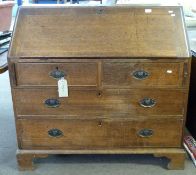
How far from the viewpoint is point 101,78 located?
69.2 inches

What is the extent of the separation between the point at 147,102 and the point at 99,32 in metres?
0.49

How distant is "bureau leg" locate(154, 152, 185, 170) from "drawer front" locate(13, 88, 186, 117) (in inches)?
10.5

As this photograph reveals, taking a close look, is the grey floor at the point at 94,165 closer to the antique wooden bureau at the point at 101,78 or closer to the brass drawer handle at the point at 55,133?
the antique wooden bureau at the point at 101,78

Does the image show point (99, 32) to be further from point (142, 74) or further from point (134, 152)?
point (134, 152)

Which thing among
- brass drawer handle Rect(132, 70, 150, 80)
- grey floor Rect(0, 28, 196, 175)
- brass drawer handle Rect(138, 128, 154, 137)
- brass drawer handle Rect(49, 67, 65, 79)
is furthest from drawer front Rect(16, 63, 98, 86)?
grey floor Rect(0, 28, 196, 175)

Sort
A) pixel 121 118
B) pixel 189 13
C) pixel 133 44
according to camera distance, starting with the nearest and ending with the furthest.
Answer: pixel 133 44 → pixel 121 118 → pixel 189 13

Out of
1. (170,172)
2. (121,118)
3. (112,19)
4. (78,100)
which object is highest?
(112,19)

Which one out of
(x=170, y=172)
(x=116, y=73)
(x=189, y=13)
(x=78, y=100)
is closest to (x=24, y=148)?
(x=78, y=100)

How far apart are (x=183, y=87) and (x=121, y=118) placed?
40cm

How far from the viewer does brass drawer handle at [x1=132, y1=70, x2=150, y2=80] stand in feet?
5.72

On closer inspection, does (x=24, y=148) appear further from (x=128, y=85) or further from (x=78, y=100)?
(x=128, y=85)

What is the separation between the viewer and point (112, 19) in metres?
1.79

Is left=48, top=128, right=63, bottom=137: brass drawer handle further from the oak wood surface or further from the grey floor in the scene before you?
the grey floor

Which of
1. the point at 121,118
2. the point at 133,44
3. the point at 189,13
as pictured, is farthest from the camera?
the point at 189,13
